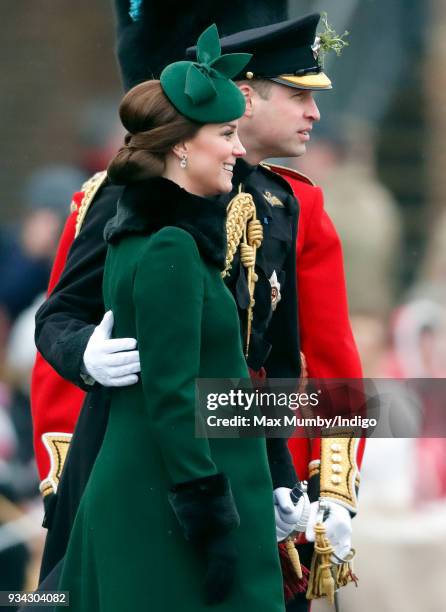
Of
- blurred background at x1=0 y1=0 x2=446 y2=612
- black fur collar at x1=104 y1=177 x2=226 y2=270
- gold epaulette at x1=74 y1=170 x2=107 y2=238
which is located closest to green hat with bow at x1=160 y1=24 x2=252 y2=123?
black fur collar at x1=104 y1=177 x2=226 y2=270

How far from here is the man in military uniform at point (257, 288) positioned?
13.3ft

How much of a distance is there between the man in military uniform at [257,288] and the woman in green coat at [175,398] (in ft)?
0.80

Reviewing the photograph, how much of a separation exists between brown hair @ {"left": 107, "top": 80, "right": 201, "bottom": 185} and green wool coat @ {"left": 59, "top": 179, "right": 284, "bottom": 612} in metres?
0.04

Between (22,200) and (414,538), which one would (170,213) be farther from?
(22,200)

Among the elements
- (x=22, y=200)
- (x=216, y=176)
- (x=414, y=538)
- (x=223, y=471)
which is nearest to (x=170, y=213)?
(x=216, y=176)

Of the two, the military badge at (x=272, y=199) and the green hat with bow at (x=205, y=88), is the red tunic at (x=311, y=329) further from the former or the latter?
the green hat with bow at (x=205, y=88)

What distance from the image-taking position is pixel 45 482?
450cm

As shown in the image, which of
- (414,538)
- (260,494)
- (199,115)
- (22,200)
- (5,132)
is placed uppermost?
(5,132)

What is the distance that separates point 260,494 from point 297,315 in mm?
770

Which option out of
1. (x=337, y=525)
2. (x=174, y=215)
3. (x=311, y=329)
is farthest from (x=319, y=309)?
(x=174, y=215)

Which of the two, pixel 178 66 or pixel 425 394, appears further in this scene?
pixel 425 394

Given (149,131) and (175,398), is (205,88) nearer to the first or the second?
(149,131)

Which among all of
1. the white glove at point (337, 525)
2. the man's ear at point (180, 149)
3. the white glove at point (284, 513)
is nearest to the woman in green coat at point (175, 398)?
the man's ear at point (180, 149)

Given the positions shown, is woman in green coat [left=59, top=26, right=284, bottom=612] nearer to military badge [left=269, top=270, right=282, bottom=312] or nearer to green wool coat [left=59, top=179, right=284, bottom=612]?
green wool coat [left=59, top=179, right=284, bottom=612]
